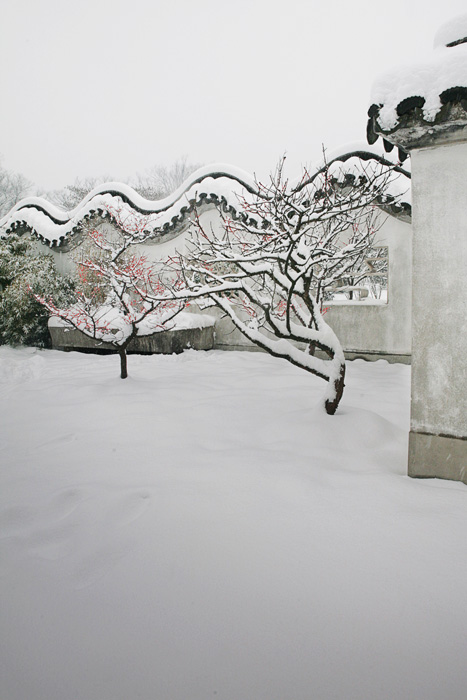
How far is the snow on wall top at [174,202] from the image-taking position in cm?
703

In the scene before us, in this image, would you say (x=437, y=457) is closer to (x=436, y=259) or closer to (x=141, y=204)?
(x=436, y=259)

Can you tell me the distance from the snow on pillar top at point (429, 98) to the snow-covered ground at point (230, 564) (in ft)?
7.16

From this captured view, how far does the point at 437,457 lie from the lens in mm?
2621

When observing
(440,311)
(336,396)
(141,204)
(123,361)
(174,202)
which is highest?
(141,204)

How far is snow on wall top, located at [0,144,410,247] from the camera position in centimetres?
703

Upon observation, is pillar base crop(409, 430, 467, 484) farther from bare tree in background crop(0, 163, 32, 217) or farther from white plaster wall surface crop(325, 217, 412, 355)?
bare tree in background crop(0, 163, 32, 217)

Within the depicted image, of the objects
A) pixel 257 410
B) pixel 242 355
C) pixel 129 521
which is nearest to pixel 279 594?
pixel 129 521

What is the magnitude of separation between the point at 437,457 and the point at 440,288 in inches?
43.2

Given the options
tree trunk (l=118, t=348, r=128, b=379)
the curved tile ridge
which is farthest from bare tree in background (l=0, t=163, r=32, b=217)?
tree trunk (l=118, t=348, r=128, b=379)

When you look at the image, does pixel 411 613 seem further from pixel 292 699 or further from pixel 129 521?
pixel 129 521

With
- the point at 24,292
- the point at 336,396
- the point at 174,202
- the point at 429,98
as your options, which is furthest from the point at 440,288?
the point at 24,292

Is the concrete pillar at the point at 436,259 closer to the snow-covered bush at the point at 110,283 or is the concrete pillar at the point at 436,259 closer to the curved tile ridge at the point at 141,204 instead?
the snow-covered bush at the point at 110,283

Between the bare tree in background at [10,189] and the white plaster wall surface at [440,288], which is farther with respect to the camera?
the bare tree in background at [10,189]

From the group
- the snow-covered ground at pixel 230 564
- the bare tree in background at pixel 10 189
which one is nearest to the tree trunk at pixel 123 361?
the snow-covered ground at pixel 230 564
